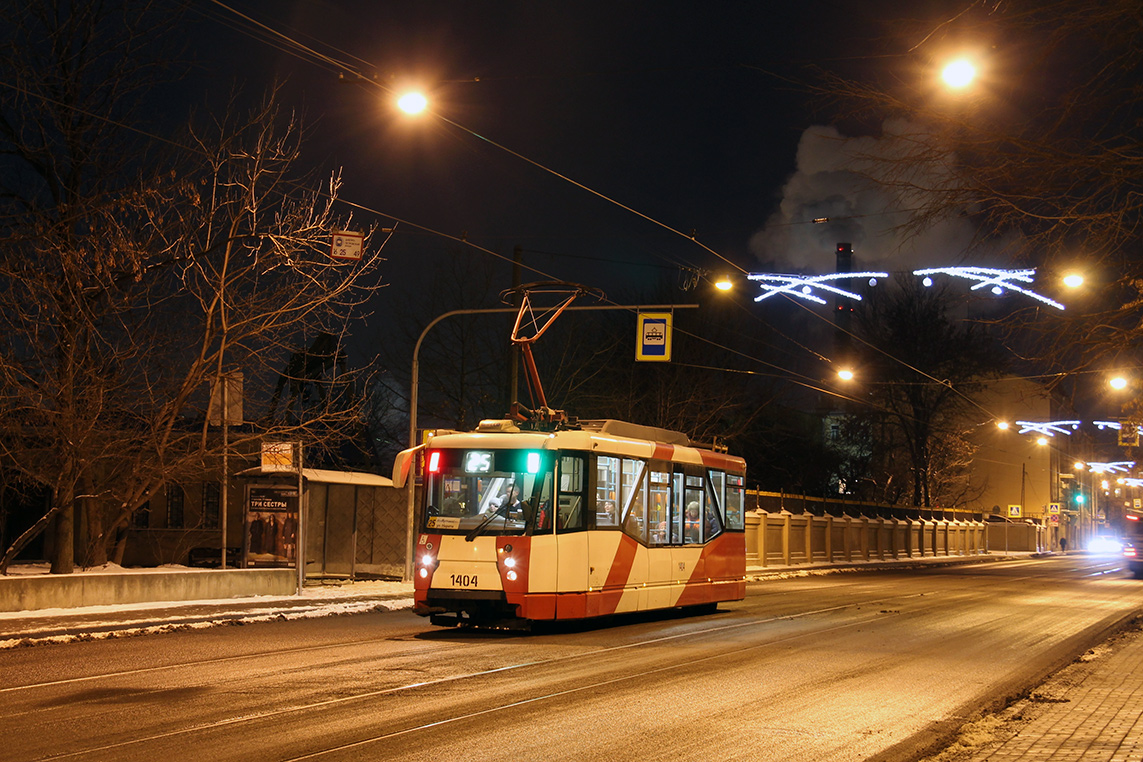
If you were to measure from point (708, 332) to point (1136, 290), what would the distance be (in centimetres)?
3993

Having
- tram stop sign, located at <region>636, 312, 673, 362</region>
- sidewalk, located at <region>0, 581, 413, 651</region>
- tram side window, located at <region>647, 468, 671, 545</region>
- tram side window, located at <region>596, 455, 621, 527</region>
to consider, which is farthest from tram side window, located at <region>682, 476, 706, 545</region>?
tram stop sign, located at <region>636, 312, 673, 362</region>

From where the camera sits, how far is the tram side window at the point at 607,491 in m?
16.1

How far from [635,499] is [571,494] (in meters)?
1.74

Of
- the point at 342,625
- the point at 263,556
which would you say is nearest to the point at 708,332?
the point at 263,556

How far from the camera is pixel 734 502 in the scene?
67.9 ft

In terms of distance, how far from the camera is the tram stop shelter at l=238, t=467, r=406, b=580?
883 inches

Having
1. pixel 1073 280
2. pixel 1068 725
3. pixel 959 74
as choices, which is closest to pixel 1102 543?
pixel 1068 725

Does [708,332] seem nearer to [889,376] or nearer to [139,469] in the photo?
[889,376]

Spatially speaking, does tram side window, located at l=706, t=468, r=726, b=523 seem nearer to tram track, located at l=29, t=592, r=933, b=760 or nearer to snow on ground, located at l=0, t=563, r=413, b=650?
tram track, located at l=29, t=592, r=933, b=760

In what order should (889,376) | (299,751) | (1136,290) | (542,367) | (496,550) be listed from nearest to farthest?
(299,751) → (1136,290) → (496,550) → (542,367) → (889,376)

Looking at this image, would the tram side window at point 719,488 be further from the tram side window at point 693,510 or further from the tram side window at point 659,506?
the tram side window at point 659,506

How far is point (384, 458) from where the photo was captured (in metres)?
49.2

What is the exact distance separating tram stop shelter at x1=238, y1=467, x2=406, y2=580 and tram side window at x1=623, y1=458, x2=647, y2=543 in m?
8.27

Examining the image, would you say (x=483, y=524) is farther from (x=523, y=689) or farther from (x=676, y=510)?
(x=523, y=689)
